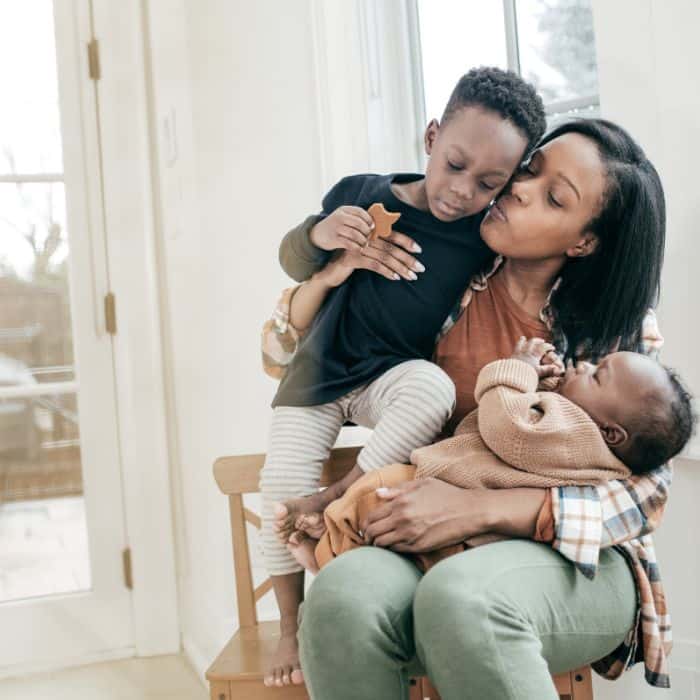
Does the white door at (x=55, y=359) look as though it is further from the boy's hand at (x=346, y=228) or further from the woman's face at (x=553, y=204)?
the woman's face at (x=553, y=204)

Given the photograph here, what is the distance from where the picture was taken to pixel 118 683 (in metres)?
2.40

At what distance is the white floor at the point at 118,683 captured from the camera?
2.30m

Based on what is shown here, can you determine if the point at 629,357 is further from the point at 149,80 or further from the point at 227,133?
the point at 149,80

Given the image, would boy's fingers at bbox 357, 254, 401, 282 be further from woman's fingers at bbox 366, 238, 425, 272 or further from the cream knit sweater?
the cream knit sweater

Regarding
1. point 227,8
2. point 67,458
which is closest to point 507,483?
point 227,8

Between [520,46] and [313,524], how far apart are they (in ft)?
3.50

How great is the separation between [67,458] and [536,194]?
1772 mm

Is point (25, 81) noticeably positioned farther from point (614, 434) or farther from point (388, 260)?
point (614, 434)

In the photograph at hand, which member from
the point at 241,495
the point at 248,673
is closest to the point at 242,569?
the point at 241,495

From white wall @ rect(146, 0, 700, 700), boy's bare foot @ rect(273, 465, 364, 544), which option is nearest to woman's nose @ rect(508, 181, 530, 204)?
boy's bare foot @ rect(273, 465, 364, 544)

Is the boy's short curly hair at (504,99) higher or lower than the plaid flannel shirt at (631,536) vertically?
higher

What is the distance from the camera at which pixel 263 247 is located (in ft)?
6.86

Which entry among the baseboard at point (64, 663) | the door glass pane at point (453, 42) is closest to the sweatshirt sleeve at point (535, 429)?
the door glass pane at point (453, 42)

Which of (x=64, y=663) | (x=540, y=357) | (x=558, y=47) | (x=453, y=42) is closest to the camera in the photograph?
(x=540, y=357)
